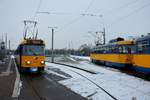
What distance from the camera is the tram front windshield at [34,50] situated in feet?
65.8

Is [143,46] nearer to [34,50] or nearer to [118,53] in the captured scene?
[118,53]

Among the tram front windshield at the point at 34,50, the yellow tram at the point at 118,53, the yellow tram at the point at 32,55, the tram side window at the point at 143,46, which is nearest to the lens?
the tram side window at the point at 143,46

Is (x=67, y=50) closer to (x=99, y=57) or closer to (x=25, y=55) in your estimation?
(x=99, y=57)

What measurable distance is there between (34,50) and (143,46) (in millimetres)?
8772

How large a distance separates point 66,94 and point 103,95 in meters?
1.70

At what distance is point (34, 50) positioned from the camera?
2023cm

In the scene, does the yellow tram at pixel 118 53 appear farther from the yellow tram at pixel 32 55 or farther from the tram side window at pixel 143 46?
the yellow tram at pixel 32 55

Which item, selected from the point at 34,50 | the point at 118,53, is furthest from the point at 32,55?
the point at 118,53

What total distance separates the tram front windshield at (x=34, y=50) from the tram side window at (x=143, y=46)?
310 inches

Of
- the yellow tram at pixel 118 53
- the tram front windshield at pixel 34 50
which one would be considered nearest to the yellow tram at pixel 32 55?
the tram front windshield at pixel 34 50

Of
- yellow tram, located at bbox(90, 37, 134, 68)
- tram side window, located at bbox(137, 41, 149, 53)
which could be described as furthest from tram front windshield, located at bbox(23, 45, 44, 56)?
tram side window, located at bbox(137, 41, 149, 53)

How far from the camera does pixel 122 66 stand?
2369 centimetres

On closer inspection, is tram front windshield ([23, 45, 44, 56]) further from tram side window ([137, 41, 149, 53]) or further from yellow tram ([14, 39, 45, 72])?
tram side window ([137, 41, 149, 53])

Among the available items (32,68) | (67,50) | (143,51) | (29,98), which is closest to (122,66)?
(143,51)
